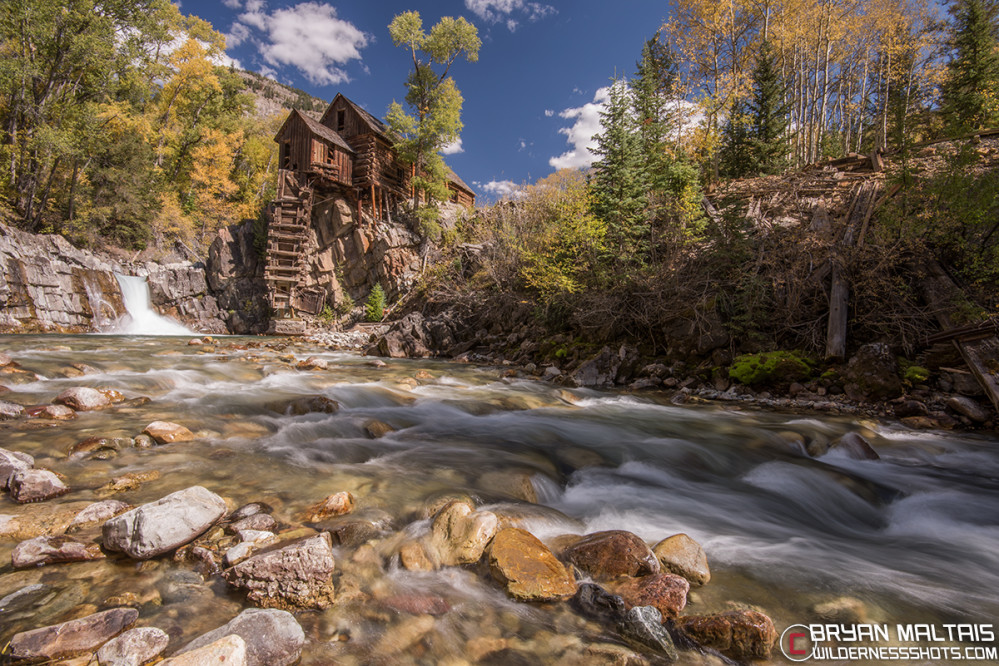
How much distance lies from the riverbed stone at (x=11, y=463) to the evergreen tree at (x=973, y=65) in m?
29.1

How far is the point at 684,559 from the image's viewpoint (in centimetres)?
233

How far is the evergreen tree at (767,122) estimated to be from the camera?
55.2 feet

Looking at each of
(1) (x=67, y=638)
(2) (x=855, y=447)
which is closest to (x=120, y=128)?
(1) (x=67, y=638)

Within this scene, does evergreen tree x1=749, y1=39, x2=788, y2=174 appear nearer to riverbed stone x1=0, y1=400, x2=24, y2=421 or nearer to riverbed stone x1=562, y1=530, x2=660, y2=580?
riverbed stone x1=562, y1=530, x2=660, y2=580

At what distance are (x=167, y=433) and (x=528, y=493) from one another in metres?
3.43

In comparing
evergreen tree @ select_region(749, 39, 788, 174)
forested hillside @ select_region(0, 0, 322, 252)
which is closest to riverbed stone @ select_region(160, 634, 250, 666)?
evergreen tree @ select_region(749, 39, 788, 174)

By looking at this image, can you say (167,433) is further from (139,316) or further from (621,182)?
(139,316)

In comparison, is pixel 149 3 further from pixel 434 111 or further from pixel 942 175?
pixel 942 175

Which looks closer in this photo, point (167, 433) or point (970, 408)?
point (167, 433)

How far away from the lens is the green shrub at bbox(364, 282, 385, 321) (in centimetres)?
2311

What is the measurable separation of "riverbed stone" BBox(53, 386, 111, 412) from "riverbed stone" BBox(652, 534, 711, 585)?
19.5 ft

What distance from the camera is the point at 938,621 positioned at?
211 centimetres

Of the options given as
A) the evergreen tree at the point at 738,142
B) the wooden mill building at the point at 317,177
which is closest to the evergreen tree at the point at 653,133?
the evergreen tree at the point at 738,142

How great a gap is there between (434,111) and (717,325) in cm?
2360
